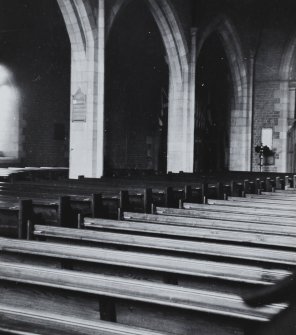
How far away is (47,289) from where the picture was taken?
1651 mm

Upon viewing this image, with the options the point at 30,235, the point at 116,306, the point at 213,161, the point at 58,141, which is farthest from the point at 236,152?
the point at 116,306

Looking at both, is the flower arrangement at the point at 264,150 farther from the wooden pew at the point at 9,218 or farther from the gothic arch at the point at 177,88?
the wooden pew at the point at 9,218

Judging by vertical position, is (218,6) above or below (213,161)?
above

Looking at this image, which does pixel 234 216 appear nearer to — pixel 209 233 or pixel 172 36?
pixel 209 233

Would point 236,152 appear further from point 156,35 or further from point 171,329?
point 171,329

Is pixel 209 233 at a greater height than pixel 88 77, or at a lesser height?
lesser

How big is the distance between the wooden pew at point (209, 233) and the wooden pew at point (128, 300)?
1.06m

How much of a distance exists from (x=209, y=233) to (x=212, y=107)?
15.1 meters

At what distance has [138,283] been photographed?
1.53 meters

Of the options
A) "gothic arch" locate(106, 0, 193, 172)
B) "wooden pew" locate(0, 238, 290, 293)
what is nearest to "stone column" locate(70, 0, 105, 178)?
"gothic arch" locate(106, 0, 193, 172)

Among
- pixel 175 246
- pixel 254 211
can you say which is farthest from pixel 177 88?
pixel 175 246

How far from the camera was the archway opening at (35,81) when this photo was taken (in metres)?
13.5

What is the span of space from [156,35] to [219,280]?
1603 centimetres

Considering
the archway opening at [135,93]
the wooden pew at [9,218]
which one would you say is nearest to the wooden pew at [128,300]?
the wooden pew at [9,218]
